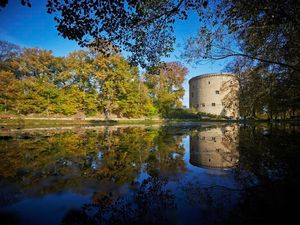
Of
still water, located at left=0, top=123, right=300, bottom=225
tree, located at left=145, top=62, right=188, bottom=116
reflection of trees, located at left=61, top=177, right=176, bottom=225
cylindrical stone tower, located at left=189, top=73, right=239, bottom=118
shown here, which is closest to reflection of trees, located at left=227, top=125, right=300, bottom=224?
still water, located at left=0, top=123, right=300, bottom=225

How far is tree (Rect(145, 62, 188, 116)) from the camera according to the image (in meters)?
45.6

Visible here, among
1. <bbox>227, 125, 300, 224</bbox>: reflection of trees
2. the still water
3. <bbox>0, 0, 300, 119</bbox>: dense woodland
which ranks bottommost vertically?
the still water

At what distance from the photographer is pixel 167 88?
47.8 meters

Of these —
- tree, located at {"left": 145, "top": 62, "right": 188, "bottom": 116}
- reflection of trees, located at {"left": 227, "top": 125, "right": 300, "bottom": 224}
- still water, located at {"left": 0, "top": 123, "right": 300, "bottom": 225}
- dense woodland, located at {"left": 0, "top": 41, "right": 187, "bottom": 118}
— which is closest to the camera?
reflection of trees, located at {"left": 227, "top": 125, "right": 300, "bottom": 224}

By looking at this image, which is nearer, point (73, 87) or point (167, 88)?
point (73, 87)

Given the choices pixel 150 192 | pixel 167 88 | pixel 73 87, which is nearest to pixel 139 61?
pixel 150 192

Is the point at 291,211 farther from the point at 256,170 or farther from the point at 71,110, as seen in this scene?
the point at 71,110

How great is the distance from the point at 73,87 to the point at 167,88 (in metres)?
24.1

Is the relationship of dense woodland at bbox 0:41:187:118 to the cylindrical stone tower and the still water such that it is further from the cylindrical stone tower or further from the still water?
the still water

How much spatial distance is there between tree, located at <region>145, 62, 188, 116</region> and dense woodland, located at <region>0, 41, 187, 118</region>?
309mm

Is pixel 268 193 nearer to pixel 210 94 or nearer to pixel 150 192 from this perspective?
pixel 150 192

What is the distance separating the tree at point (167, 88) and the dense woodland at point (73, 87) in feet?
1.01

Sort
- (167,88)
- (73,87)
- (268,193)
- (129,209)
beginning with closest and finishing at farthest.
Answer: (129,209)
(268,193)
(73,87)
(167,88)

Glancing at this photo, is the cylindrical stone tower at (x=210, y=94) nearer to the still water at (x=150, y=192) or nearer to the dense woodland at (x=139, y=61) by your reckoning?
the dense woodland at (x=139, y=61)
